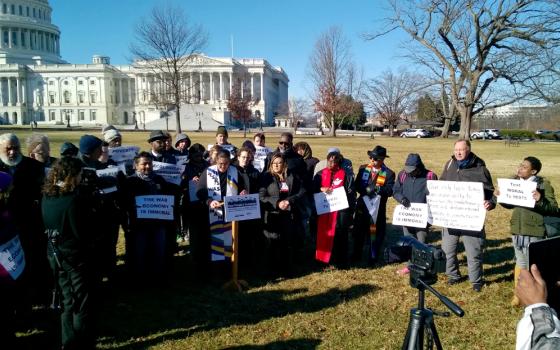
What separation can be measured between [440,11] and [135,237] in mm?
42341

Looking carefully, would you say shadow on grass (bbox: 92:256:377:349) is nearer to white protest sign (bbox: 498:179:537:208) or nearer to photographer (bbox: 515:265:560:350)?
white protest sign (bbox: 498:179:537:208)

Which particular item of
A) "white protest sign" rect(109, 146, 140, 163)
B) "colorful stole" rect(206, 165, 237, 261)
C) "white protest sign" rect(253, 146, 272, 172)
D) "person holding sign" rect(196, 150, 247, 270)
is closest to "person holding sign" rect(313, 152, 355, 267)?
"person holding sign" rect(196, 150, 247, 270)

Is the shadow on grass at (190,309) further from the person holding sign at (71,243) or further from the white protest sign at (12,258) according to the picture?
the white protest sign at (12,258)

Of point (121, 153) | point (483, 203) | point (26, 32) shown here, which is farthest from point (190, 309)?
point (26, 32)

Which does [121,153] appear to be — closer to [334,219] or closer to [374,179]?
[334,219]

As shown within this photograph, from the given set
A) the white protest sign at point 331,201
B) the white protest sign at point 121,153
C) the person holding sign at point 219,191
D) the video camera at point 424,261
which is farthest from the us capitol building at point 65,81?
the video camera at point 424,261

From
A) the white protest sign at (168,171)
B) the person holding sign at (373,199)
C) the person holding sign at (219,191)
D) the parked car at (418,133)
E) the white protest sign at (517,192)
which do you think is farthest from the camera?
the parked car at (418,133)

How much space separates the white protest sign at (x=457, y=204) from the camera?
6004 mm

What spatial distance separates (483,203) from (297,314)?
3.07m

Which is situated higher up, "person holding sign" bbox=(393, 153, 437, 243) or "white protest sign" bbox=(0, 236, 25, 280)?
"person holding sign" bbox=(393, 153, 437, 243)

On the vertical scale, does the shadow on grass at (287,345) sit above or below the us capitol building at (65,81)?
below

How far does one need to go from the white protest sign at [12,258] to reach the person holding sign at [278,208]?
11.3 feet

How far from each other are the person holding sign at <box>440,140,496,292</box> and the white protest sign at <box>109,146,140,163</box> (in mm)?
5323

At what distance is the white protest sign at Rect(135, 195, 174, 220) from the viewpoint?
596 centimetres
